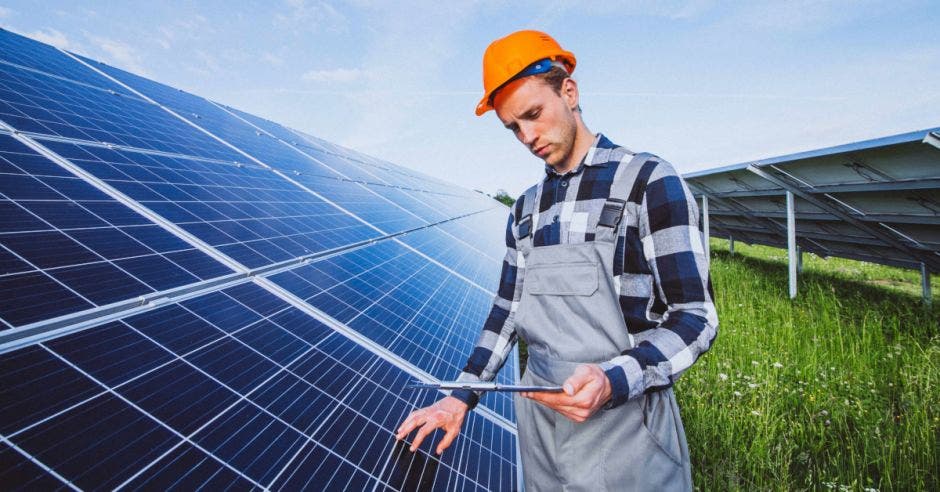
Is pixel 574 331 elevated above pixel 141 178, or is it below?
below

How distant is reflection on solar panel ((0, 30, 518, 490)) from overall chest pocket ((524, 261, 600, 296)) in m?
1.00

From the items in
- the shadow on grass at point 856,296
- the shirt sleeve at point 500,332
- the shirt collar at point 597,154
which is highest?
the shirt collar at point 597,154

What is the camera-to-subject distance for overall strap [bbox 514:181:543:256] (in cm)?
206

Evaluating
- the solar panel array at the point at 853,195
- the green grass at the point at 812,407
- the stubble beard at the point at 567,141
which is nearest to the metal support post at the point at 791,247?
the solar panel array at the point at 853,195

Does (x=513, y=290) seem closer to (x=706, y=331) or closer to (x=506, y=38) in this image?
(x=706, y=331)

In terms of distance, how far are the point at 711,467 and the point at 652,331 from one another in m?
2.83

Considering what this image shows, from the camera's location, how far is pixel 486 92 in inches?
72.0

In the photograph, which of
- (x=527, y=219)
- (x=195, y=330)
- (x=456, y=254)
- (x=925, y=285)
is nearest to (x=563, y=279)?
(x=527, y=219)

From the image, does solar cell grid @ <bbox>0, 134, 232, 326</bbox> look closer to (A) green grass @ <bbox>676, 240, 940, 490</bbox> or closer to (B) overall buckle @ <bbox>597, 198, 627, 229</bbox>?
(B) overall buckle @ <bbox>597, 198, 627, 229</bbox>

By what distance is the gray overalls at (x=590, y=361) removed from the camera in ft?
5.06

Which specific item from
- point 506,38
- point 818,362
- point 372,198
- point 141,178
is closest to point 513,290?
point 506,38

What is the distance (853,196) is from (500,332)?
8.10m

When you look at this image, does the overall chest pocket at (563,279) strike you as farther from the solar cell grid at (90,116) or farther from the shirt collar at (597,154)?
the solar cell grid at (90,116)

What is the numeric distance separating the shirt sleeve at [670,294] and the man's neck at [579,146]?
16.2 inches
